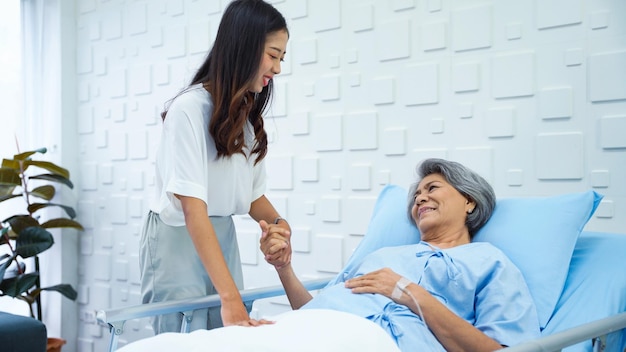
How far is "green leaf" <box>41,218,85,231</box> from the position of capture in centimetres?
410

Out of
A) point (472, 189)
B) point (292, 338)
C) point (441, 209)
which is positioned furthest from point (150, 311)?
point (472, 189)

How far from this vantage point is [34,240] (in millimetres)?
3984

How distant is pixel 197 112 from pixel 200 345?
2.29 feet

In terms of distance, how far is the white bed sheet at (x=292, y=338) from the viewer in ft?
4.73

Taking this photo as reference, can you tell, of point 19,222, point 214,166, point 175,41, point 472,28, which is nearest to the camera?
point 214,166

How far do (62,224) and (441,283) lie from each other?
2934 millimetres

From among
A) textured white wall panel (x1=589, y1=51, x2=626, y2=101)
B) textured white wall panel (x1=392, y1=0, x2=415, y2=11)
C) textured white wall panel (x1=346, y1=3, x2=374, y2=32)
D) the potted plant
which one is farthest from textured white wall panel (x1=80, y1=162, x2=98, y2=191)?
textured white wall panel (x1=589, y1=51, x2=626, y2=101)

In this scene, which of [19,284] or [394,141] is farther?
[19,284]

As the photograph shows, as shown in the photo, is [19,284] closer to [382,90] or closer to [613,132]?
[382,90]

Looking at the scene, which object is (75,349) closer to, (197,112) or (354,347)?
(197,112)

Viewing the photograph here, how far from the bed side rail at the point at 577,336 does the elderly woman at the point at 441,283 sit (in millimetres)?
203

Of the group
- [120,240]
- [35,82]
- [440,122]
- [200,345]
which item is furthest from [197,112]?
[35,82]

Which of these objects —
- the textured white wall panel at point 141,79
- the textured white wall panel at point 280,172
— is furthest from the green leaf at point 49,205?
the textured white wall panel at point 280,172

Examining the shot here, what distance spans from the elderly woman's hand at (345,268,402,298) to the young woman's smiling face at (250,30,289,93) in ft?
2.06
